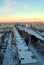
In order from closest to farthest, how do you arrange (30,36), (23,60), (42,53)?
(23,60)
(42,53)
(30,36)

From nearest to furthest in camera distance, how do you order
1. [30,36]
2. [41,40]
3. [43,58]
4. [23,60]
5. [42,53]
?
[23,60], [43,58], [42,53], [41,40], [30,36]

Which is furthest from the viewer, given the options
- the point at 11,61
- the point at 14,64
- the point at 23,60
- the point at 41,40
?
the point at 41,40

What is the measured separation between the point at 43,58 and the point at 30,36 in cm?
815

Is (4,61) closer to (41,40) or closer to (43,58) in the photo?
(43,58)

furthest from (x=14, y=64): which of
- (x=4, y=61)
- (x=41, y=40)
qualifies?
(x=41, y=40)

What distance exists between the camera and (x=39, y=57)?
9.08 m

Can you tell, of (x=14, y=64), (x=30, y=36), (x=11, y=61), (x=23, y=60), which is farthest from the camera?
(x=30, y=36)

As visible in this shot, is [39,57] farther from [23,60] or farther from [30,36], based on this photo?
[30,36]

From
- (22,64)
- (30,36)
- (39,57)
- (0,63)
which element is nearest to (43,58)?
(39,57)

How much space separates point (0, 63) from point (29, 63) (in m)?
2.69

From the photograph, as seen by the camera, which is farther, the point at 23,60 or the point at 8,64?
the point at 8,64

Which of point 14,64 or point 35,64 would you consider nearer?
point 35,64

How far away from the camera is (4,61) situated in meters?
8.38

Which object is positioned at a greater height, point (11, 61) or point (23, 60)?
point (23, 60)
